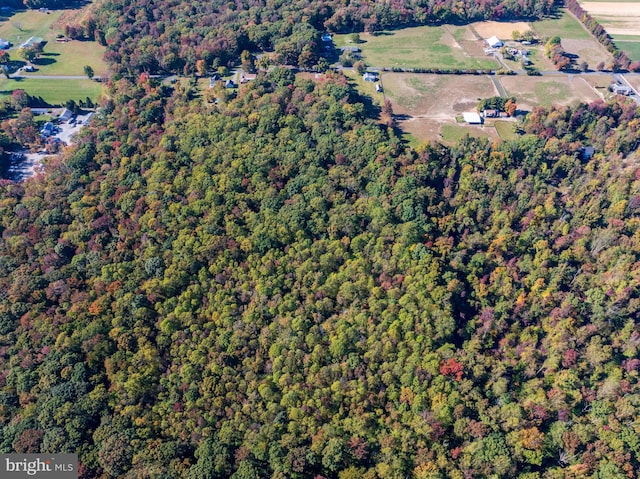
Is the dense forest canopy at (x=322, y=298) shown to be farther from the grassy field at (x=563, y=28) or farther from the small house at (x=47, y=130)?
the grassy field at (x=563, y=28)

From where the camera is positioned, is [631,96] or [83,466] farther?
[631,96]

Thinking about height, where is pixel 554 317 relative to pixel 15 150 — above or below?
below

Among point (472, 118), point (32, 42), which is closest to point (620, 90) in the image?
point (472, 118)

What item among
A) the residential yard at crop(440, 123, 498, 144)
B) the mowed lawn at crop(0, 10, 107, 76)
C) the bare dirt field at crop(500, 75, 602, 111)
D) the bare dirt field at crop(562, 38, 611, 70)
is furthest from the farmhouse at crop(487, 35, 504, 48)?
the mowed lawn at crop(0, 10, 107, 76)

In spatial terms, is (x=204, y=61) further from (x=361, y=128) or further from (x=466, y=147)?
(x=466, y=147)

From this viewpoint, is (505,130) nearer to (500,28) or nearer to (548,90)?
(548,90)

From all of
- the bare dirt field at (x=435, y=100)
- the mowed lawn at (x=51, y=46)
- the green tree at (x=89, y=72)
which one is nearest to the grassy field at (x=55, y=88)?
the green tree at (x=89, y=72)

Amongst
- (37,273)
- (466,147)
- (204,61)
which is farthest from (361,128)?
(37,273)
